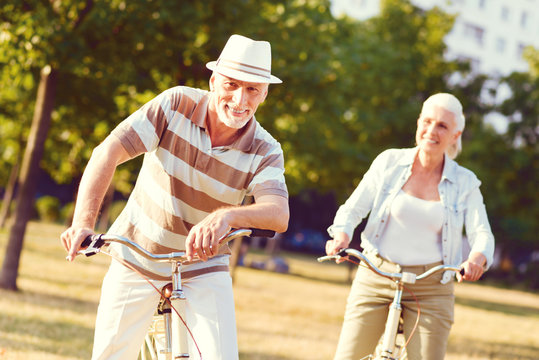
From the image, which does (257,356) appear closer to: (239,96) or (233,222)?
(239,96)

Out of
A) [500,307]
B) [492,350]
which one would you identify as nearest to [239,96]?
[492,350]

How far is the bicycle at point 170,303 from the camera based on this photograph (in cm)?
311

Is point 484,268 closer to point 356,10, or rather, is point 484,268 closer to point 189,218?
point 189,218

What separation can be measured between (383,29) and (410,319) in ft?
70.9

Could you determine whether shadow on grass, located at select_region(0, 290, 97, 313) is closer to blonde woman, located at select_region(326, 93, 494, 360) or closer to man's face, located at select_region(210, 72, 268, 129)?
blonde woman, located at select_region(326, 93, 494, 360)

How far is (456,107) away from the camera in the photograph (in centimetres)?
486

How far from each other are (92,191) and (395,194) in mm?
2289

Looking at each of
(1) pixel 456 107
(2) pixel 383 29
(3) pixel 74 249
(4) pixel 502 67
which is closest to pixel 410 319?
(1) pixel 456 107

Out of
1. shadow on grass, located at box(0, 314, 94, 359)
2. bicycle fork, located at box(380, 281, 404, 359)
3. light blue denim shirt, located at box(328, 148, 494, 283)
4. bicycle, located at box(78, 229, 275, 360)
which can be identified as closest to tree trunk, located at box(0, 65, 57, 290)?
shadow on grass, located at box(0, 314, 94, 359)

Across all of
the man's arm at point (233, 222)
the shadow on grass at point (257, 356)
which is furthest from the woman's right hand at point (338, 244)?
the shadow on grass at point (257, 356)

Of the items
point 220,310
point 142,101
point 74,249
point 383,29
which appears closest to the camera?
point 74,249

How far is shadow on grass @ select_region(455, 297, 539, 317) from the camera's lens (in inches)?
849

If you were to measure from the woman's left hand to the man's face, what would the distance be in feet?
5.56

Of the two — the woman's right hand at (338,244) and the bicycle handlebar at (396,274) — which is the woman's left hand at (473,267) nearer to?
the bicycle handlebar at (396,274)
